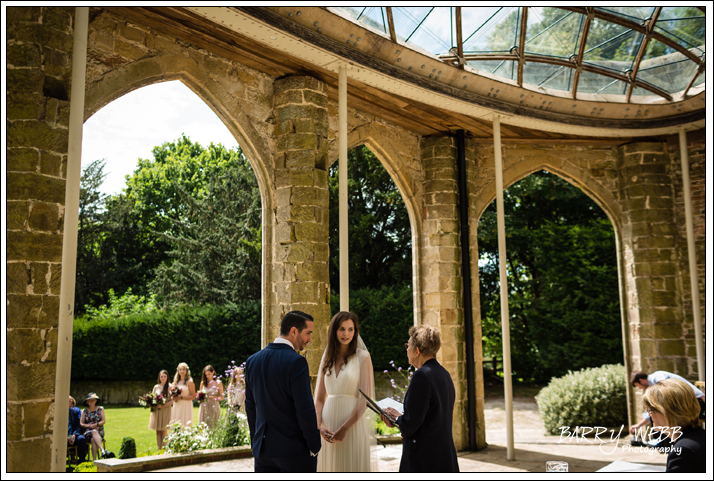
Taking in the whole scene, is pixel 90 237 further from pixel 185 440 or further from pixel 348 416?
pixel 348 416

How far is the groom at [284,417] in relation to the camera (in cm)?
279

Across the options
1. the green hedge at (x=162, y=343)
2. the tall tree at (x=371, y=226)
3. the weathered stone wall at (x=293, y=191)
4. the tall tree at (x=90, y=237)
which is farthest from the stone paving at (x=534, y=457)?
the tall tree at (x=90, y=237)

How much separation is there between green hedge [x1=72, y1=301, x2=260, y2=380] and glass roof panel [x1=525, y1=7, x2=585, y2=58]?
11028 mm

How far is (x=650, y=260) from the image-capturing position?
26.1 feet

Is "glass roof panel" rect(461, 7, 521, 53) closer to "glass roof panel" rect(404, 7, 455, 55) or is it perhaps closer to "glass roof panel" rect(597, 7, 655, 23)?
"glass roof panel" rect(404, 7, 455, 55)

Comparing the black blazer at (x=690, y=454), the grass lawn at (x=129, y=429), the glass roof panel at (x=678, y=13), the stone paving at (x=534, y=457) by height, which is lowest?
the grass lawn at (x=129, y=429)

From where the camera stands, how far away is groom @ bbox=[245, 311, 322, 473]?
2.79m

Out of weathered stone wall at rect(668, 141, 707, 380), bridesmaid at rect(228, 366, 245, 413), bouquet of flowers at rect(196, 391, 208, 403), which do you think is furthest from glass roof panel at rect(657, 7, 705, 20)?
bouquet of flowers at rect(196, 391, 208, 403)

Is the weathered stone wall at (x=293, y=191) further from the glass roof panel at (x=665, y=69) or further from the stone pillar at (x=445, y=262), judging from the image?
the glass roof panel at (x=665, y=69)

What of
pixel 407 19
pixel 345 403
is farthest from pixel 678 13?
pixel 345 403

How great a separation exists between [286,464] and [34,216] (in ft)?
6.82

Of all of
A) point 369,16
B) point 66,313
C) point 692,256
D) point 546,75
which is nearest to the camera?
point 66,313

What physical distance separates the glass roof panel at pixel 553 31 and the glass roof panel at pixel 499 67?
9.5 inches

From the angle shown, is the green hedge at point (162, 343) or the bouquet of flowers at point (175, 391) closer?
the bouquet of flowers at point (175, 391)
